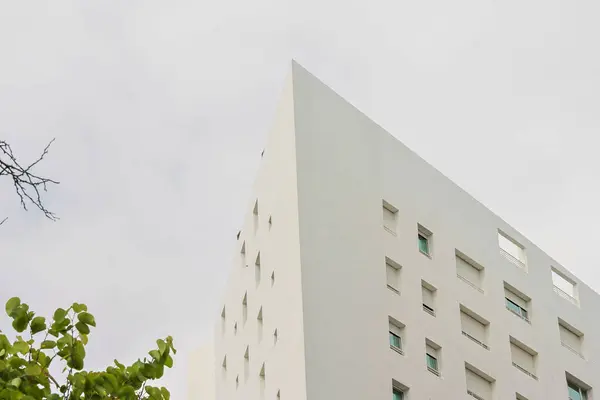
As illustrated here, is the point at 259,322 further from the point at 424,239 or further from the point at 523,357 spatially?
the point at 523,357

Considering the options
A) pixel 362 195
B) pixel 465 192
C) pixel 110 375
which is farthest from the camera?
pixel 465 192

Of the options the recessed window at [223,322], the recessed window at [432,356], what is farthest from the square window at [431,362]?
the recessed window at [223,322]

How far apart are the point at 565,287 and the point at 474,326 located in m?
5.26

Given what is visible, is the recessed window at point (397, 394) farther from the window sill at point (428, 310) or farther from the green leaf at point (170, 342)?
the green leaf at point (170, 342)

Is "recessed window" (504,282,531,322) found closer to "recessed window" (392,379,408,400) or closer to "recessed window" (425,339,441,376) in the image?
"recessed window" (425,339,441,376)

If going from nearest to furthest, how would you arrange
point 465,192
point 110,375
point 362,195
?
point 110,375
point 362,195
point 465,192

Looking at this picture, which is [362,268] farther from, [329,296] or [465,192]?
[465,192]

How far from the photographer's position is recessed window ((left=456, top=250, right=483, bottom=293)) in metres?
34.7

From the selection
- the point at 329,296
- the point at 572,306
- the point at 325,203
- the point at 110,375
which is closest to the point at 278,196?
the point at 325,203

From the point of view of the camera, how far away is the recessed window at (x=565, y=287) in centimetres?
3788

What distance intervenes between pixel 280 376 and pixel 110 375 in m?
20.8

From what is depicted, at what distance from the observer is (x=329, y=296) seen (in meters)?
30.2

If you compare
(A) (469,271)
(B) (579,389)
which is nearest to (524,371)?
(B) (579,389)

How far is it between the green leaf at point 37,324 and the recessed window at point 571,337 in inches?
1109
